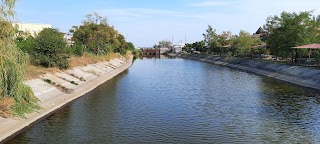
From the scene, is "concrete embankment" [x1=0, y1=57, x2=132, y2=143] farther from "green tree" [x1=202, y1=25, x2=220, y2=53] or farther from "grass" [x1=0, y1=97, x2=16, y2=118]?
"green tree" [x1=202, y1=25, x2=220, y2=53]

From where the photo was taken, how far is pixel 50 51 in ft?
139

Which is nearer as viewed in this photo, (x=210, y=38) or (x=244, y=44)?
(x=244, y=44)

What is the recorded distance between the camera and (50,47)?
4244cm

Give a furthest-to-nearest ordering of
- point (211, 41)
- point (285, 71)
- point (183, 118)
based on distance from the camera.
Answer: point (211, 41), point (285, 71), point (183, 118)

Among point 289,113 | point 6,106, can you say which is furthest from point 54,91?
point 289,113

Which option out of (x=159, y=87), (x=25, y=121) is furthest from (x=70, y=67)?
(x=25, y=121)

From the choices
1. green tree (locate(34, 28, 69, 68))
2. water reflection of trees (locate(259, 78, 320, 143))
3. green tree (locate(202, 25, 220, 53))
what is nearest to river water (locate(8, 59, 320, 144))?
water reflection of trees (locate(259, 78, 320, 143))

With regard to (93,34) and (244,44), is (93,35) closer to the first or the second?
(93,34)

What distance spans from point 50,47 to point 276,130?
29.9m

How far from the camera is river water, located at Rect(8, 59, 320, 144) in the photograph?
2069 centimetres

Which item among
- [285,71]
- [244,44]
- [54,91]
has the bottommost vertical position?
[54,91]

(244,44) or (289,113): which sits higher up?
(244,44)

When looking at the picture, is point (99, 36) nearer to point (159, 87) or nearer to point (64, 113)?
point (159, 87)

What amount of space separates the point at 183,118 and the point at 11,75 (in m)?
12.5
